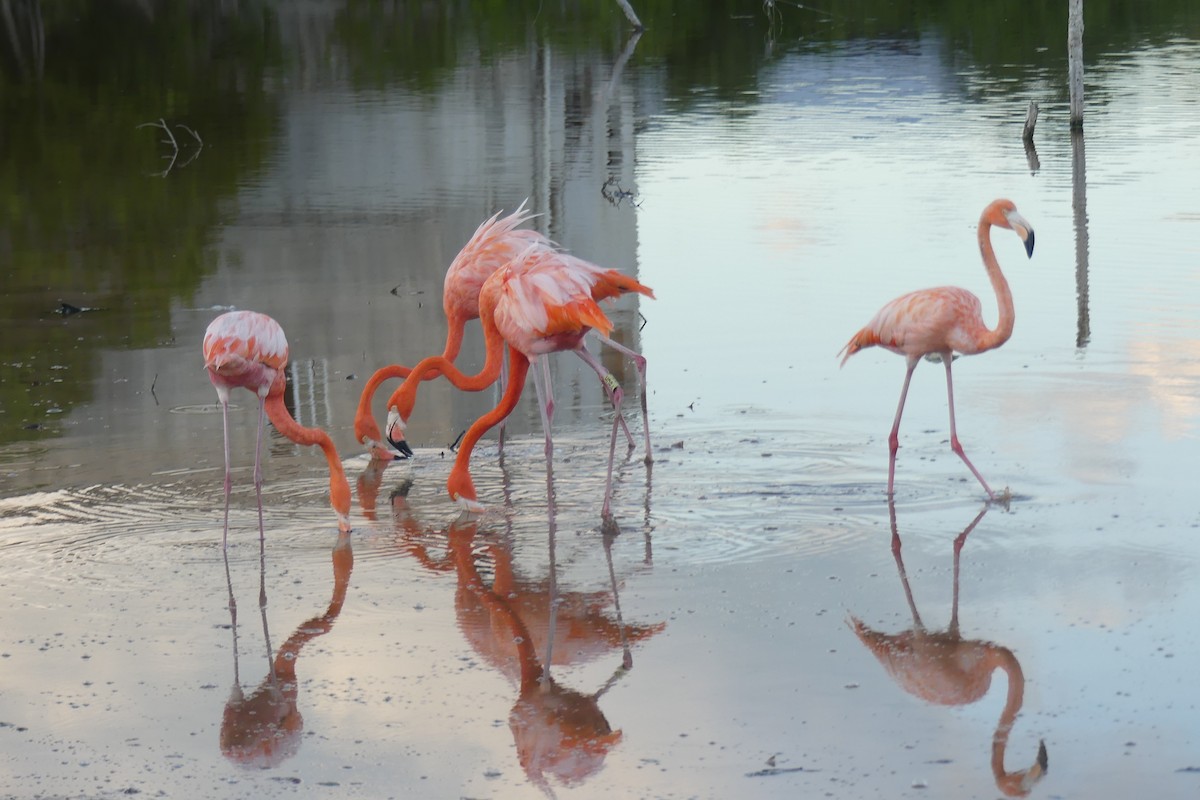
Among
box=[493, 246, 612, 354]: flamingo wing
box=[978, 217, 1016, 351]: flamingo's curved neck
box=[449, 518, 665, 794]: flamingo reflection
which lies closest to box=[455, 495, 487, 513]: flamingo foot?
box=[449, 518, 665, 794]: flamingo reflection

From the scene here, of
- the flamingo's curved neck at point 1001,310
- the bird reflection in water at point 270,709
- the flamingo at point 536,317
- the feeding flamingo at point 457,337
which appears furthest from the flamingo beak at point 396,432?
the flamingo's curved neck at point 1001,310

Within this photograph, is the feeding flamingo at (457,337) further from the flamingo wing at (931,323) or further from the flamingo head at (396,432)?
the flamingo wing at (931,323)

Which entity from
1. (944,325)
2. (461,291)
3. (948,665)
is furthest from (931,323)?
(461,291)

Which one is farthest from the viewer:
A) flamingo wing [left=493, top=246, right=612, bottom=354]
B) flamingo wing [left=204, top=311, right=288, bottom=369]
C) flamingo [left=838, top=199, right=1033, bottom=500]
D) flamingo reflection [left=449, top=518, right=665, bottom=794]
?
flamingo [left=838, top=199, right=1033, bottom=500]

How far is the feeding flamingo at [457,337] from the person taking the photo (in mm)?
8391

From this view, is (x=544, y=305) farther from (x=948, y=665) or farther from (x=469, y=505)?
(x=948, y=665)

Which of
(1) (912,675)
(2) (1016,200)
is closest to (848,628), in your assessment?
(1) (912,675)

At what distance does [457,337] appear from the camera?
29.5ft

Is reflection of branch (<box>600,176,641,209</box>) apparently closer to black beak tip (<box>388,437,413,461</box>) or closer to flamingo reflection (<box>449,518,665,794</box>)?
black beak tip (<box>388,437,413,461</box>)

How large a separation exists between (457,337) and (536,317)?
1819 mm

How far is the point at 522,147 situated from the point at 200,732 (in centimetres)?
1777

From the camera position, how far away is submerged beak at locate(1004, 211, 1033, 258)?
752cm

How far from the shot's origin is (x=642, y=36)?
4550 cm

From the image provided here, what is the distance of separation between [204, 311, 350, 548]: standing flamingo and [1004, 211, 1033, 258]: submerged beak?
324 cm
